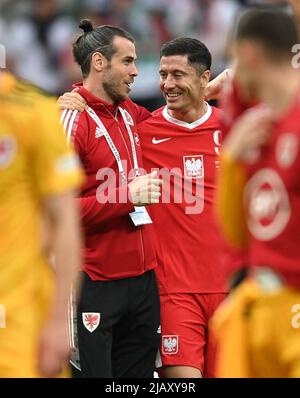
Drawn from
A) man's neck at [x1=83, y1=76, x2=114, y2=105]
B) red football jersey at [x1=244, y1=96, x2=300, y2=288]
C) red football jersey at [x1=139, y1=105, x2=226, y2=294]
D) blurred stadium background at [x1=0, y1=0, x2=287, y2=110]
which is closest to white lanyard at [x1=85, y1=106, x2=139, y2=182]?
man's neck at [x1=83, y1=76, x2=114, y2=105]

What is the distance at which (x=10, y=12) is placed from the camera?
14.5 meters

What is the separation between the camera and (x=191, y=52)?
845cm

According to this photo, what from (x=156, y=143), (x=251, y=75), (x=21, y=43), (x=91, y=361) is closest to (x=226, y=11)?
(x=21, y=43)

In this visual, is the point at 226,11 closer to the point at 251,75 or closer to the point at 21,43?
the point at 21,43

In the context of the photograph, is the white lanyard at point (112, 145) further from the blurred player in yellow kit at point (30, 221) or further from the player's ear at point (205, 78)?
the blurred player in yellow kit at point (30, 221)

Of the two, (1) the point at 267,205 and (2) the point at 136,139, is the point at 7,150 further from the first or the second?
(2) the point at 136,139

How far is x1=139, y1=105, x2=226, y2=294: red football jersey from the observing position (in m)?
8.15

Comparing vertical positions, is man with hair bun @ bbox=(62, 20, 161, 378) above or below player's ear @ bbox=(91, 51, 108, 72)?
below

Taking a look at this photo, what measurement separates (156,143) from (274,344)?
3604mm

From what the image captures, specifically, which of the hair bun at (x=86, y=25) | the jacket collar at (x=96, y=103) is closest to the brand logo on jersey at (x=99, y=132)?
the jacket collar at (x=96, y=103)

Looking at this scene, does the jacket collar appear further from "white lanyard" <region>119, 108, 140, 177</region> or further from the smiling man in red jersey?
the smiling man in red jersey

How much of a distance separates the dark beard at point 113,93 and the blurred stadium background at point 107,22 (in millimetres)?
5566

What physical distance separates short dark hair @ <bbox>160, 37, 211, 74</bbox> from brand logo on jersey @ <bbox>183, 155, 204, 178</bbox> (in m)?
0.67

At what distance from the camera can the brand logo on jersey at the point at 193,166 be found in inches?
323
